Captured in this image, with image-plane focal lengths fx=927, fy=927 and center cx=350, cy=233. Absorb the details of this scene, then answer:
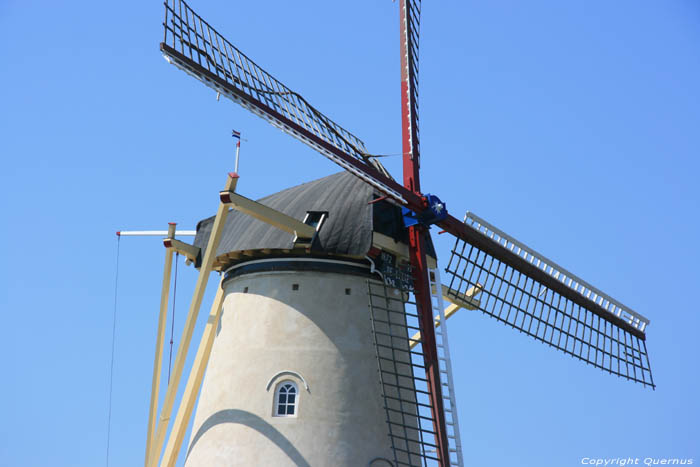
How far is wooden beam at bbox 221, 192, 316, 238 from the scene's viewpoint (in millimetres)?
17312

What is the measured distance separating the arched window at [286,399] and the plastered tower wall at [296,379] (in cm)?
9

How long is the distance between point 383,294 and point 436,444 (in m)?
3.30

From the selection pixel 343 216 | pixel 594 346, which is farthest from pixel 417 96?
pixel 594 346

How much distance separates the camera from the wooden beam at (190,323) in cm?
1752

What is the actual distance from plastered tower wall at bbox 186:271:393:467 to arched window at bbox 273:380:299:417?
0.30 feet

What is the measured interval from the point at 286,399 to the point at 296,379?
16.8 inches

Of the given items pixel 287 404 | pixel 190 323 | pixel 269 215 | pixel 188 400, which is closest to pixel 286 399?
pixel 287 404

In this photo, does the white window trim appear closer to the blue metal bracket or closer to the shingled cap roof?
the shingled cap roof

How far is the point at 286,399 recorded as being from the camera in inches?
701

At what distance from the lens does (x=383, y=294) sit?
19.1m

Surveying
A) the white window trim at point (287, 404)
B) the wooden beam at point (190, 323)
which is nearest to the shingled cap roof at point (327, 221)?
the wooden beam at point (190, 323)

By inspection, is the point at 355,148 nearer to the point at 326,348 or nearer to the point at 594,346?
the point at 326,348

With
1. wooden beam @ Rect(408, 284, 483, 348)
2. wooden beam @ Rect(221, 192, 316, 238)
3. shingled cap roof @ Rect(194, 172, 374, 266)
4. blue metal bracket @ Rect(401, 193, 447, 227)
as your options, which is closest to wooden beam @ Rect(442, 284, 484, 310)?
wooden beam @ Rect(408, 284, 483, 348)

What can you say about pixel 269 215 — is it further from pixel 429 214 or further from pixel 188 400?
pixel 188 400
